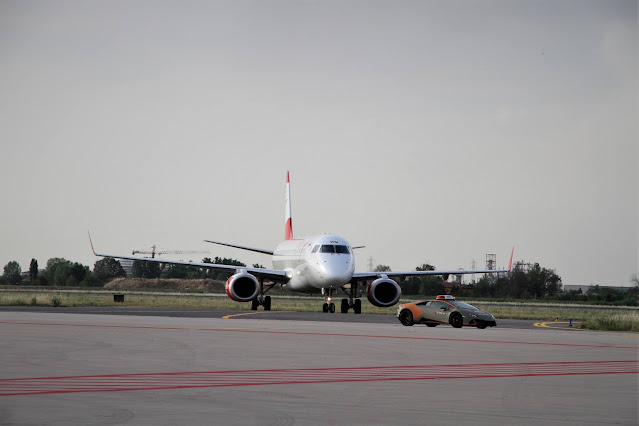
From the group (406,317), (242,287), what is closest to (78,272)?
(242,287)

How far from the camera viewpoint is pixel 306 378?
14.5 m

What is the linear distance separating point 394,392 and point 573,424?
328cm

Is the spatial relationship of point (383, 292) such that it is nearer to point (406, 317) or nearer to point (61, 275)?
point (406, 317)

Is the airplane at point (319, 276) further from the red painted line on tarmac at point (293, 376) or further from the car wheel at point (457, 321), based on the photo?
the red painted line on tarmac at point (293, 376)

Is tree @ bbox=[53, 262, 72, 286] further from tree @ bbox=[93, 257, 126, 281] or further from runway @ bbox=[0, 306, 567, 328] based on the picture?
runway @ bbox=[0, 306, 567, 328]

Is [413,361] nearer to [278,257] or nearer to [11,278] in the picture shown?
[278,257]

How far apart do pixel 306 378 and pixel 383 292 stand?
107 feet

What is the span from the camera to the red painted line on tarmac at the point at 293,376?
12836 mm

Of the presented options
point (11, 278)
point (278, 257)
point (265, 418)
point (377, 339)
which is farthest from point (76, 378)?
point (11, 278)

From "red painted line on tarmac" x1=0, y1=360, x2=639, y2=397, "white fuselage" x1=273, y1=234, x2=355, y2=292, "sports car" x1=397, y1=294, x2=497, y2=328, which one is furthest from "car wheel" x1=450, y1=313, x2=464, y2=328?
"red painted line on tarmac" x1=0, y1=360, x2=639, y2=397

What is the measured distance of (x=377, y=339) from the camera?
24.4 metres

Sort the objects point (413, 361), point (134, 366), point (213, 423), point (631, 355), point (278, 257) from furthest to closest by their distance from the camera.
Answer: point (278, 257)
point (631, 355)
point (413, 361)
point (134, 366)
point (213, 423)

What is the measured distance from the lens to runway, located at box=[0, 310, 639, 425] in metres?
10.5

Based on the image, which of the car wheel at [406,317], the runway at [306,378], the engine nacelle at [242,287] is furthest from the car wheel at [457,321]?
the engine nacelle at [242,287]
